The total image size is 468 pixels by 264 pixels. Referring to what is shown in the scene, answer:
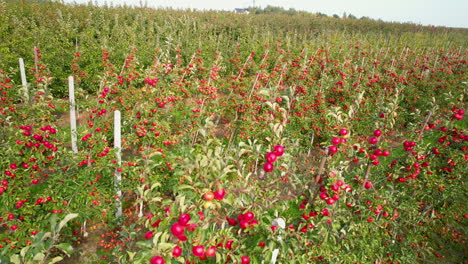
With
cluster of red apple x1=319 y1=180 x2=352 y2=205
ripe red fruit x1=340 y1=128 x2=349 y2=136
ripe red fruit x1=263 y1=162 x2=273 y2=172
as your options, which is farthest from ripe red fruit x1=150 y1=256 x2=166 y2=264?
ripe red fruit x1=340 y1=128 x2=349 y2=136

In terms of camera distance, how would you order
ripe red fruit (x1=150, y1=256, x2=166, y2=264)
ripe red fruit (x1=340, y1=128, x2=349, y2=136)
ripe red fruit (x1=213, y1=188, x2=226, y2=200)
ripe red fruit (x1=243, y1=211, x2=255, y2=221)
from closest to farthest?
ripe red fruit (x1=150, y1=256, x2=166, y2=264)
ripe red fruit (x1=213, y1=188, x2=226, y2=200)
ripe red fruit (x1=243, y1=211, x2=255, y2=221)
ripe red fruit (x1=340, y1=128, x2=349, y2=136)

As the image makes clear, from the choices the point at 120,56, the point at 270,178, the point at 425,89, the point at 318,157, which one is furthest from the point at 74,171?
the point at 425,89

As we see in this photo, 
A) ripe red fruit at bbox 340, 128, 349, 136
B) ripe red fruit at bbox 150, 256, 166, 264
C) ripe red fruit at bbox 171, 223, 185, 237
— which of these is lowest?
ripe red fruit at bbox 150, 256, 166, 264

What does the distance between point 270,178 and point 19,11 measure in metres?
15.9

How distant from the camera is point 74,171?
3664 millimetres

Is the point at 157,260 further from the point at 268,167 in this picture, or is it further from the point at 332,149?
the point at 332,149

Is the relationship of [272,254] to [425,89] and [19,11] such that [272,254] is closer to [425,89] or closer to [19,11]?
[425,89]

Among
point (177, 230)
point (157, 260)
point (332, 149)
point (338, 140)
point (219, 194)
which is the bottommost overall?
point (157, 260)

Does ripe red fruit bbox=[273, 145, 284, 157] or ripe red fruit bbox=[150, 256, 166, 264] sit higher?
ripe red fruit bbox=[273, 145, 284, 157]

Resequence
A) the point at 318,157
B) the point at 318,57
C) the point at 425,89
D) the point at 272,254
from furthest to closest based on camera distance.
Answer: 1. the point at 425,89
2. the point at 318,57
3. the point at 318,157
4. the point at 272,254

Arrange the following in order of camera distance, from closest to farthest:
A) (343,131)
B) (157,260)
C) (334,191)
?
(157,260) → (343,131) → (334,191)

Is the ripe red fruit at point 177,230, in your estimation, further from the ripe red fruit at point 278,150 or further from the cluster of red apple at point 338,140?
the cluster of red apple at point 338,140

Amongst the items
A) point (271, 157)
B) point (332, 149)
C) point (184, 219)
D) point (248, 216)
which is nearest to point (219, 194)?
point (184, 219)

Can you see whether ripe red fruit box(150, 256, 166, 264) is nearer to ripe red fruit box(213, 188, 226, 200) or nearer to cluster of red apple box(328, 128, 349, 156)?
ripe red fruit box(213, 188, 226, 200)
